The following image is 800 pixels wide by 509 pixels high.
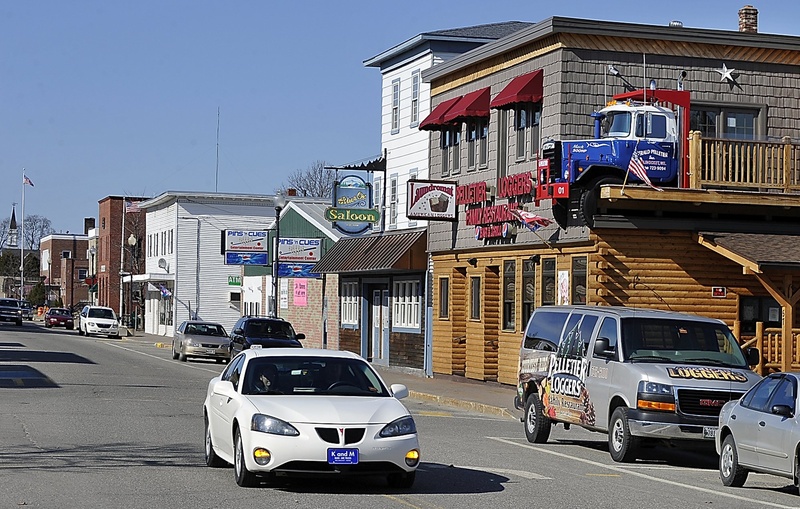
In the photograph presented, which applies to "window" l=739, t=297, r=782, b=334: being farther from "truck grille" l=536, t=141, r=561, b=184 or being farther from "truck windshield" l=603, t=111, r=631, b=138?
"truck grille" l=536, t=141, r=561, b=184

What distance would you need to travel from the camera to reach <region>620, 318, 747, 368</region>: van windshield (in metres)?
17.0

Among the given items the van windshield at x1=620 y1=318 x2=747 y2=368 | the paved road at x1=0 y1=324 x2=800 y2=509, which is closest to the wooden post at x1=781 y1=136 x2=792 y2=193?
the paved road at x1=0 y1=324 x2=800 y2=509

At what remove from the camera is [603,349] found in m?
17.1

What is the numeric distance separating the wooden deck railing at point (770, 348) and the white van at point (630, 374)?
7921mm

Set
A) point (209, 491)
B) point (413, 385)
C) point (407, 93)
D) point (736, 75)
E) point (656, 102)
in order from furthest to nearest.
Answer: point (407, 93) < point (413, 385) < point (736, 75) < point (656, 102) < point (209, 491)

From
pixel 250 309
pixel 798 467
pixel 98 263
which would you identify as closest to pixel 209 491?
pixel 798 467

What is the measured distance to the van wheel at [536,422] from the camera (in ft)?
62.3

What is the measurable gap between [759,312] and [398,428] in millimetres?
16754

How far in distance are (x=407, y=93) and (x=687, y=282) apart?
1749 cm

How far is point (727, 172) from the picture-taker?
86.8 ft

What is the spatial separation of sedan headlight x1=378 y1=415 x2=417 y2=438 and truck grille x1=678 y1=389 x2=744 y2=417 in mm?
4936

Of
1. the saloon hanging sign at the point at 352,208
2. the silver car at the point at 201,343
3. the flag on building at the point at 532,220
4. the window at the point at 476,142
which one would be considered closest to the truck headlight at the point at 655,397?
the flag on building at the point at 532,220

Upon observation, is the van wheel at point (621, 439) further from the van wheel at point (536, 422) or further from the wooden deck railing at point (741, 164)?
the wooden deck railing at point (741, 164)

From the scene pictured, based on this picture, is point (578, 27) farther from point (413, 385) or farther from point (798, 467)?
point (798, 467)
